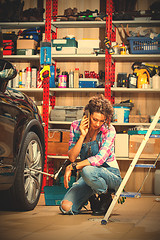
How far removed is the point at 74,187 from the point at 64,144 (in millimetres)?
2589

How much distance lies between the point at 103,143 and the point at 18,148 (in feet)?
2.40

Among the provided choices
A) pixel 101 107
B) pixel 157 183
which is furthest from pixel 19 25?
pixel 101 107

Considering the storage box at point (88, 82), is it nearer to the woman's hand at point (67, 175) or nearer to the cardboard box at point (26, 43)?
the cardboard box at point (26, 43)

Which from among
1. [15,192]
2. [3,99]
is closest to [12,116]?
[3,99]

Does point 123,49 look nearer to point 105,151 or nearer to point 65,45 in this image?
point 65,45

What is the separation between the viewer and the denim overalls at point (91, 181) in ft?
11.1

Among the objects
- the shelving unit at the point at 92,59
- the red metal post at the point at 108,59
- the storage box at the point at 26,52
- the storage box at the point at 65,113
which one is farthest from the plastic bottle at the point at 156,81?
Answer: the storage box at the point at 26,52

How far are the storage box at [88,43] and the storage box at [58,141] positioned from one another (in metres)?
1.37

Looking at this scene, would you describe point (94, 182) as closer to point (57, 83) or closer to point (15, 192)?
point (15, 192)

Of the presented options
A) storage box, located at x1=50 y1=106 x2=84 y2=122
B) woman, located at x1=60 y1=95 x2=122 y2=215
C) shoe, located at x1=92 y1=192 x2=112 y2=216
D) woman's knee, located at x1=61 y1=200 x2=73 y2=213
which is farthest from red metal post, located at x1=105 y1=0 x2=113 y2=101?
woman's knee, located at x1=61 y1=200 x2=73 y2=213

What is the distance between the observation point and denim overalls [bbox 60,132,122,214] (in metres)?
3.39

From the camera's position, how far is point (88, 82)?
21.0ft

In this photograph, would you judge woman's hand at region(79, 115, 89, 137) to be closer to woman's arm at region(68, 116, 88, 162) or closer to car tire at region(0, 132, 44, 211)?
woman's arm at region(68, 116, 88, 162)

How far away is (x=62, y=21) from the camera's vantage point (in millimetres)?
6535
